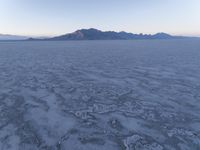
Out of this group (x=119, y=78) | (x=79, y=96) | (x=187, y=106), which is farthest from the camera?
(x=119, y=78)

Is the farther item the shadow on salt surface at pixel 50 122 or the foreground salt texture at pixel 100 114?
the shadow on salt surface at pixel 50 122

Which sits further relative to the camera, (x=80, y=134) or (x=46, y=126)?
(x=46, y=126)

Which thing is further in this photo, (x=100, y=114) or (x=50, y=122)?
(x=100, y=114)

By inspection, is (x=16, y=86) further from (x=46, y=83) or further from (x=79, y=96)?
(x=79, y=96)

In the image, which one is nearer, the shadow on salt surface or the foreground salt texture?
the foreground salt texture

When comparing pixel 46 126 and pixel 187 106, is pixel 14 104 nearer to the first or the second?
pixel 46 126

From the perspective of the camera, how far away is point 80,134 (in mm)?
8617

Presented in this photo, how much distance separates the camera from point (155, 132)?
8625 millimetres

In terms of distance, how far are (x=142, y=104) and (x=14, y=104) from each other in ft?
23.4

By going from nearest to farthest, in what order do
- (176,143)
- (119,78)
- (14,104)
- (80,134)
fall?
(176,143)
(80,134)
(14,104)
(119,78)

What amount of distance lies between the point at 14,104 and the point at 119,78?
9.24 m

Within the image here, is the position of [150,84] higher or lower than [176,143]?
lower

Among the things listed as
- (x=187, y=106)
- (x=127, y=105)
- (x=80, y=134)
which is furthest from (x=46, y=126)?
(x=187, y=106)

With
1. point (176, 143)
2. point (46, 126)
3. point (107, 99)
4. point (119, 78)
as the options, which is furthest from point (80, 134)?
point (119, 78)
